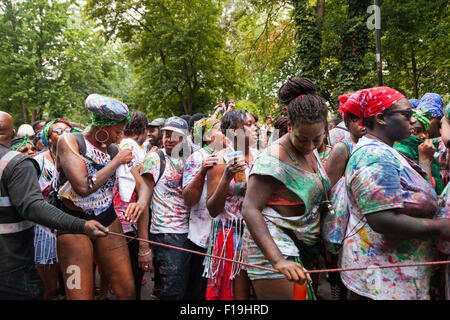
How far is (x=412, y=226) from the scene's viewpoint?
1.79 meters

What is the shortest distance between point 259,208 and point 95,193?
1563 millimetres

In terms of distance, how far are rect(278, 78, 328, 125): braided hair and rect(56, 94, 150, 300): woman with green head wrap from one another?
4.92 feet

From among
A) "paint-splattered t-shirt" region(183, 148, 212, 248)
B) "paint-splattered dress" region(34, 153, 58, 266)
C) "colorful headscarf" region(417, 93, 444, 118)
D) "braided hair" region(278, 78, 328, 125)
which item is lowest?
"paint-splattered dress" region(34, 153, 58, 266)

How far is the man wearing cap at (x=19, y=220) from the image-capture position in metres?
2.23

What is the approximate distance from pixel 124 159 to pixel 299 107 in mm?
1608

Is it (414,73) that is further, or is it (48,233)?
(414,73)

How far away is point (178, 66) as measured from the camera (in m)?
14.4

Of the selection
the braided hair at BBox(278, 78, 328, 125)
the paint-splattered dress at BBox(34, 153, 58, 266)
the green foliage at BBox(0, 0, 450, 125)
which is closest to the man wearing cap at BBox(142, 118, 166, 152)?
the paint-splattered dress at BBox(34, 153, 58, 266)

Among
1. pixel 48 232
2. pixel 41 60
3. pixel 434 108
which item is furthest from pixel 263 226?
pixel 41 60

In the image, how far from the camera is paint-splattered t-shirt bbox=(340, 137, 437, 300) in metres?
1.85

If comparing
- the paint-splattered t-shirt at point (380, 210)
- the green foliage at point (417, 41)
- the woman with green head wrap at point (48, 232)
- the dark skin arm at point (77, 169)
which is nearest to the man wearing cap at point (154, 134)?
the woman with green head wrap at point (48, 232)

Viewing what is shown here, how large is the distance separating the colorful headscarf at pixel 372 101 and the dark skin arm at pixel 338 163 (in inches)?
25.8

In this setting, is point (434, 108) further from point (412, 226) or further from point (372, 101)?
point (412, 226)

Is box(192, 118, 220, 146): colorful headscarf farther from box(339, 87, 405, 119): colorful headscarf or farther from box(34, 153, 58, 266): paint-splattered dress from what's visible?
box(339, 87, 405, 119): colorful headscarf
